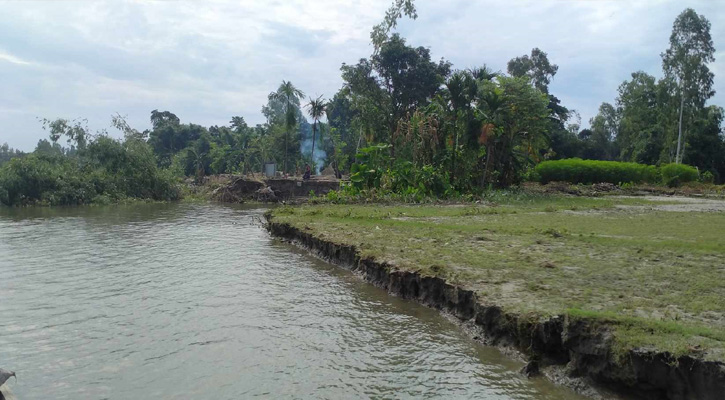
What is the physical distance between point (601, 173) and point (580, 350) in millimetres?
36006

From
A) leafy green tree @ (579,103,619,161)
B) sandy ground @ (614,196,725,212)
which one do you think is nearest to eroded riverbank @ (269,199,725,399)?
sandy ground @ (614,196,725,212)

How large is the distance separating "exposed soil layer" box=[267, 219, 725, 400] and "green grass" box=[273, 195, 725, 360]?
0.14m

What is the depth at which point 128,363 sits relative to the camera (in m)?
6.41

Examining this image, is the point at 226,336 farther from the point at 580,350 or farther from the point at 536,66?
the point at 536,66

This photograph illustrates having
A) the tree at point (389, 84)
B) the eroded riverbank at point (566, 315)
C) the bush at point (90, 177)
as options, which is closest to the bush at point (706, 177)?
the tree at point (389, 84)

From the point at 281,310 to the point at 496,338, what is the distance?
142 inches

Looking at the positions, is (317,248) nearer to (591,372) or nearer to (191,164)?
Result: (591,372)

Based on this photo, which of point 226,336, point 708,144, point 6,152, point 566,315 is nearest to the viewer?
point 566,315

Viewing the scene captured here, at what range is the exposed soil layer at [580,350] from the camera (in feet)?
15.1

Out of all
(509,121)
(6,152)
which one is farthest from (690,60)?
(6,152)

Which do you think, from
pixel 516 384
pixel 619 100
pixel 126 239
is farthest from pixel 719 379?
pixel 619 100

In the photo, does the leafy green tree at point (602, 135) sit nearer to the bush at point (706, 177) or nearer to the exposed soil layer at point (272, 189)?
the bush at point (706, 177)

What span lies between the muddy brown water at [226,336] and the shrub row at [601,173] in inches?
1171

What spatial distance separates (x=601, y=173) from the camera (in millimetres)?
38031
